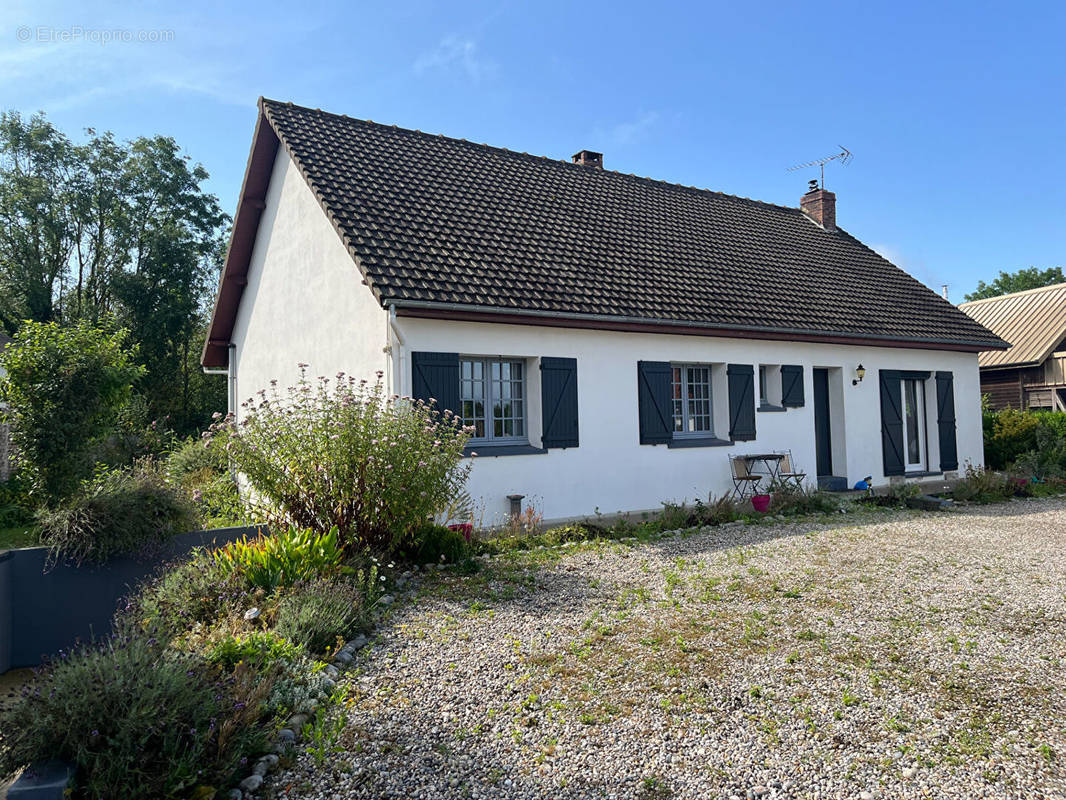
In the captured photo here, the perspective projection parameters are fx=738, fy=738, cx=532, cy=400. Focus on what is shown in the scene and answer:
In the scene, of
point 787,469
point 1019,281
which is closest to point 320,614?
point 787,469

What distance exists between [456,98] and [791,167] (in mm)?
12488

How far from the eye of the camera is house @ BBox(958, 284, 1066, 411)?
72.9ft

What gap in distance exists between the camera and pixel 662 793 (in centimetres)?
322

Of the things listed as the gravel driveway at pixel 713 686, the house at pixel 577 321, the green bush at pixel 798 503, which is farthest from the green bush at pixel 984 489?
the gravel driveway at pixel 713 686

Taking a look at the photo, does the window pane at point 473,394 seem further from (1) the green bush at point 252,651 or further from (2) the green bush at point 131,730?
(2) the green bush at point 131,730

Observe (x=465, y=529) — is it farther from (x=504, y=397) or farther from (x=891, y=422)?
(x=891, y=422)

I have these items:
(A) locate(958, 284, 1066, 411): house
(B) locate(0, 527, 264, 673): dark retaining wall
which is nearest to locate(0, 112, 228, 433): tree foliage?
(B) locate(0, 527, 264, 673): dark retaining wall

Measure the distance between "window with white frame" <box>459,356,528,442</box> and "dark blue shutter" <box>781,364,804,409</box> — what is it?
519 centimetres

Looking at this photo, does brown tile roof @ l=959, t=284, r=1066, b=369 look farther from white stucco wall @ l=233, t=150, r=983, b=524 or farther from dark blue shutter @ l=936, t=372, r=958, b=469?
white stucco wall @ l=233, t=150, r=983, b=524

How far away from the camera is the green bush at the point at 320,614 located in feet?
16.2

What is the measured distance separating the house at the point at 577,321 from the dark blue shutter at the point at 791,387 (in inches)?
1.4

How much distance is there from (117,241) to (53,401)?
2453 centimetres

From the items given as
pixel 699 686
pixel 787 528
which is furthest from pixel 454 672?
pixel 787 528

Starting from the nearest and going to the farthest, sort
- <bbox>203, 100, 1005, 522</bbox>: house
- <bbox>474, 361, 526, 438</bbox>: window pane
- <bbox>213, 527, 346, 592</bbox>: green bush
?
<bbox>213, 527, 346, 592</bbox>: green bush < <bbox>203, 100, 1005, 522</bbox>: house < <bbox>474, 361, 526, 438</bbox>: window pane
